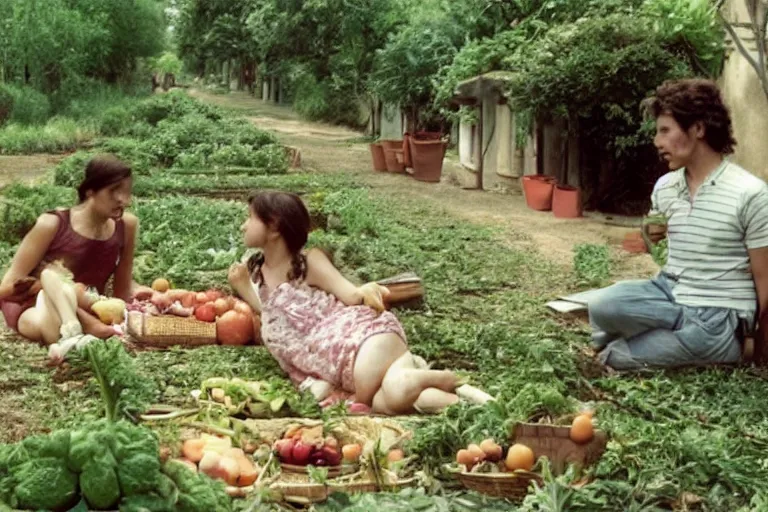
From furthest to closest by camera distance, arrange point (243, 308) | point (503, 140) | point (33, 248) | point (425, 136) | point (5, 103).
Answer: point (5, 103)
point (425, 136)
point (503, 140)
point (243, 308)
point (33, 248)

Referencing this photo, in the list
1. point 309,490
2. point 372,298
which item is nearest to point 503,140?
point 372,298

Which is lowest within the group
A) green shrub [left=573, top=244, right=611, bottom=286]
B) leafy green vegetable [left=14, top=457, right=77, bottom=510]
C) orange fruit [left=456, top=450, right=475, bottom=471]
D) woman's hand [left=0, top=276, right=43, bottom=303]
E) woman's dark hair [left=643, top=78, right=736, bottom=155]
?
green shrub [left=573, top=244, right=611, bottom=286]

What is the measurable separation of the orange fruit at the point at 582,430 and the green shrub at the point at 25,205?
877cm

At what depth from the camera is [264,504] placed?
4.89 meters

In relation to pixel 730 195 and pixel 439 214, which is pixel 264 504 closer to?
pixel 730 195

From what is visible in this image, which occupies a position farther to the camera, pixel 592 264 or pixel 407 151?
pixel 407 151

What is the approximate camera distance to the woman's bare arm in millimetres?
8148

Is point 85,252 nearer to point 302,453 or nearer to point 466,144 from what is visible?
point 302,453

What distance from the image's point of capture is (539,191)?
17781mm

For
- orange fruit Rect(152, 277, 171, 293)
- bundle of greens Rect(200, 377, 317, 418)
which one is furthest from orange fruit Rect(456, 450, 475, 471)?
orange fruit Rect(152, 277, 171, 293)

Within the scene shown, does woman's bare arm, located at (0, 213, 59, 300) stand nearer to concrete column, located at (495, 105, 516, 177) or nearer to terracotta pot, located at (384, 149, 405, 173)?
concrete column, located at (495, 105, 516, 177)

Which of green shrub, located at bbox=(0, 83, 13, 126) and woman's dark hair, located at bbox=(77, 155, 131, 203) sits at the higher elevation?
woman's dark hair, located at bbox=(77, 155, 131, 203)

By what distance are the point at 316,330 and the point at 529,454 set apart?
2.21 metres

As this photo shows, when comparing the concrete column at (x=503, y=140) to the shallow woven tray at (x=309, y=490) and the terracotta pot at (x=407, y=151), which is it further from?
the shallow woven tray at (x=309, y=490)
